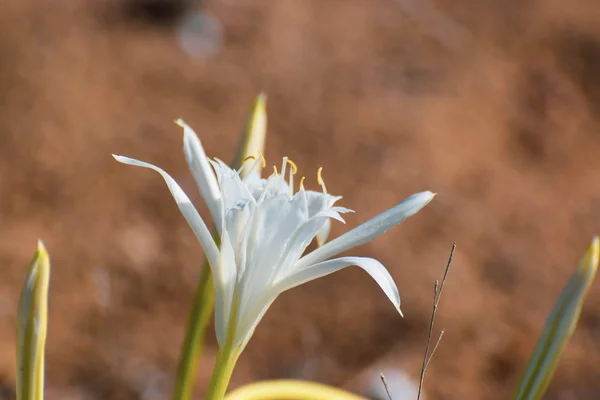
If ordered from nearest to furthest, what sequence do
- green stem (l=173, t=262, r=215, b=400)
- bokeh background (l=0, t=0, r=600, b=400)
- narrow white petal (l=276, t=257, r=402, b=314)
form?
narrow white petal (l=276, t=257, r=402, b=314) < green stem (l=173, t=262, r=215, b=400) < bokeh background (l=0, t=0, r=600, b=400)

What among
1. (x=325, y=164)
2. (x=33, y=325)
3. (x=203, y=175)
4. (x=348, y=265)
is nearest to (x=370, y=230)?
(x=348, y=265)

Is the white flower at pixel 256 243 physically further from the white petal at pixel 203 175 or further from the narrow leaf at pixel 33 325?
the narrow leaf at pixel 33 325

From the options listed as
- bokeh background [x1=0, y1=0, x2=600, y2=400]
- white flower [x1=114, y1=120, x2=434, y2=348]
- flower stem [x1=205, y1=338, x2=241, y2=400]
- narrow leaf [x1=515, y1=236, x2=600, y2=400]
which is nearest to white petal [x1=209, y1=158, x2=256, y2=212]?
white flower [x1=114, y1=120, x2=434, y2=348]

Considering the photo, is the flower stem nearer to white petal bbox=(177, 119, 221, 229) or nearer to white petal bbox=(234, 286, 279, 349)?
white petal bbox=(234, 286, 279, 349)

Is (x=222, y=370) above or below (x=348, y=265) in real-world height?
below

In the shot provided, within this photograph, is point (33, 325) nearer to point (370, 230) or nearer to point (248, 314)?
point (248, 314)

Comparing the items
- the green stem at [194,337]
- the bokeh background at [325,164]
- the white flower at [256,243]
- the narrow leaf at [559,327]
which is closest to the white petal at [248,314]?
the white flower at [256,243]

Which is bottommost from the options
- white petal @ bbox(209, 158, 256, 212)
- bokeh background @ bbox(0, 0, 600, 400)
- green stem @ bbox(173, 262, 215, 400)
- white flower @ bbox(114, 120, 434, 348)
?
bokeh background @ bbox(0, 0, 600, 400)

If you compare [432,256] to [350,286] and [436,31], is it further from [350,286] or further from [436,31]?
[436,31]
